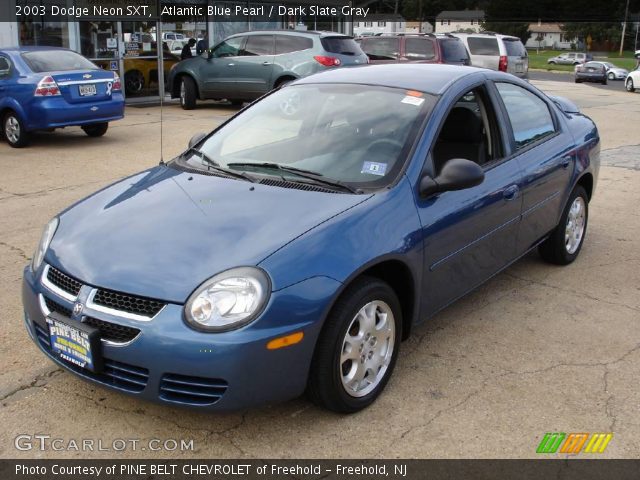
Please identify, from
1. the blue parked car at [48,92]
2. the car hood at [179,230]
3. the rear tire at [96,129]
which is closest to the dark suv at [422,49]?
the rear tire at [96,129]

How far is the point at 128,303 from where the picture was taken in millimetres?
2885

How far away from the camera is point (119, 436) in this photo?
307 cm

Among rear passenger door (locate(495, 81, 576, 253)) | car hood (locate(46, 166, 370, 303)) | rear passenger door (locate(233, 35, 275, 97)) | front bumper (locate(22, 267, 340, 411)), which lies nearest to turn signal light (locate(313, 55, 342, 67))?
rear passenger door (locate(233, 35, 275, 97))

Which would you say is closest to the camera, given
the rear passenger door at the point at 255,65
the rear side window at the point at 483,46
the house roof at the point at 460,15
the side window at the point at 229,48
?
the rear passenger door at the point at 255,65

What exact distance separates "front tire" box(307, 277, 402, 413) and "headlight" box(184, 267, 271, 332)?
0.36m

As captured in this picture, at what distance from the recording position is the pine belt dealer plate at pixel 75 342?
2875 millimetres

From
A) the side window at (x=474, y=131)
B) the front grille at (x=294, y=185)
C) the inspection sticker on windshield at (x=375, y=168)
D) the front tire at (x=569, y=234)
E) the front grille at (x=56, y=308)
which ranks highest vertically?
the side window at (x=474, y=131)

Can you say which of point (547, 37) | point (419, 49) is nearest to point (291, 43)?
point (419, 49)

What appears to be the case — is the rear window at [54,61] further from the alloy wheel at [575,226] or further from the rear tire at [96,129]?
the alloy wheel at [575,226]

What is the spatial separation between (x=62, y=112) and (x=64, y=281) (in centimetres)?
807

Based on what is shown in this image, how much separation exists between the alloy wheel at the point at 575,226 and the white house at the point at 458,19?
10454cm
